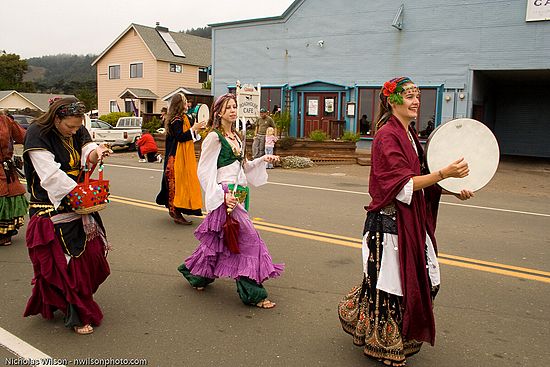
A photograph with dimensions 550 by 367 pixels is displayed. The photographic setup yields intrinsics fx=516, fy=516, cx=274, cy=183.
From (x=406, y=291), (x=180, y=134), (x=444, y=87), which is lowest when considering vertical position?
(x=406, y=291)

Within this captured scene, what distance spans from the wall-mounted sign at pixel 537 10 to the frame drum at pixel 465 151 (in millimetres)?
15341

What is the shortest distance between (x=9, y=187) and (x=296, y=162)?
1060 cm

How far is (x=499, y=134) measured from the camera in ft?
76.1

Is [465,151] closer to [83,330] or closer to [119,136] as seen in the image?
[83,330]

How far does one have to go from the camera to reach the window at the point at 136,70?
136 ft

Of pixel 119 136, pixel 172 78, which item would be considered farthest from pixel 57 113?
pixel 172 78

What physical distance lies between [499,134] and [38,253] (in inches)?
898

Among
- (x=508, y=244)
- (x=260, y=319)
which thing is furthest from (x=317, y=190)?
(x=260, y=319)

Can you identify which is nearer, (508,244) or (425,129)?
(508,244)

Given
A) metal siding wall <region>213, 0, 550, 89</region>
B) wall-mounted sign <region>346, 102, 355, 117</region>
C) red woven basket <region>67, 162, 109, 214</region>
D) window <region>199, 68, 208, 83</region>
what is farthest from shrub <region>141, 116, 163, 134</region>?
red woven basket <region>67, 162, 109, 214</region>

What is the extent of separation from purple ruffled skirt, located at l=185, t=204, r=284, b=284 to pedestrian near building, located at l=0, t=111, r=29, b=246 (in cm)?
326

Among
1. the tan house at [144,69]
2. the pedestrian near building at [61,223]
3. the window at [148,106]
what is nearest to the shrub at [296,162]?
the pedestrian near building at [61,223]

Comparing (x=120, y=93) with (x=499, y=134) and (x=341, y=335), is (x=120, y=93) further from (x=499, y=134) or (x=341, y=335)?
(x=341, y=335)

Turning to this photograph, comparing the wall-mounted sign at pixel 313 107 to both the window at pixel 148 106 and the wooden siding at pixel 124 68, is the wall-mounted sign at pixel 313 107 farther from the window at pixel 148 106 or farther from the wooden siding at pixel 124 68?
the window at pixel 148 106
